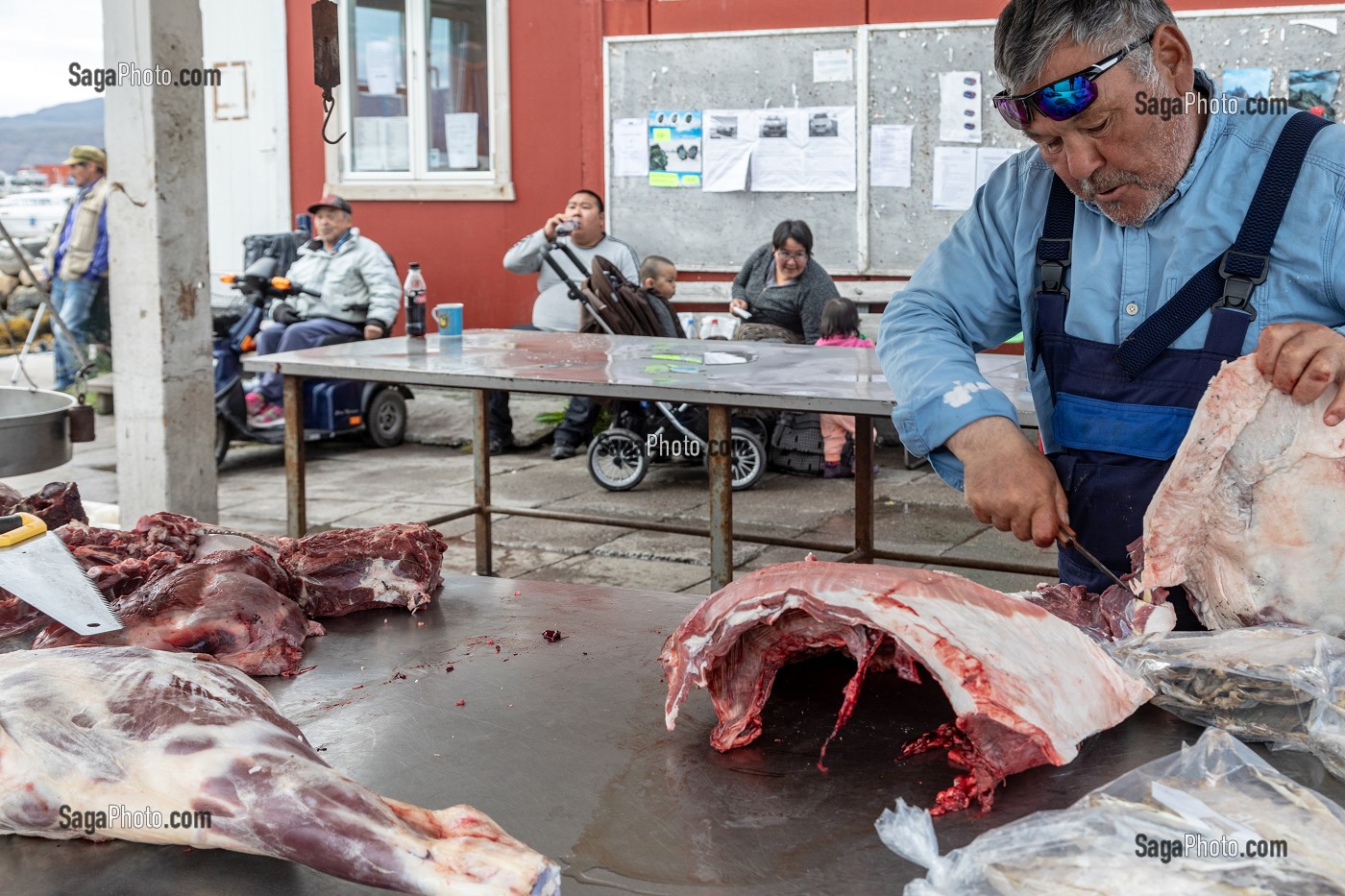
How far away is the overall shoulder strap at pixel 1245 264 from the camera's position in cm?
218

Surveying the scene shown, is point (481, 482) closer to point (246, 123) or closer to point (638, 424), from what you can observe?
point (638, 424)

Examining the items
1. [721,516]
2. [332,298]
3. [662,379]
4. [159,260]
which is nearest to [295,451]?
[159,260]

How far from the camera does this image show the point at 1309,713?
177 centimetres

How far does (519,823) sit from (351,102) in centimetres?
1083

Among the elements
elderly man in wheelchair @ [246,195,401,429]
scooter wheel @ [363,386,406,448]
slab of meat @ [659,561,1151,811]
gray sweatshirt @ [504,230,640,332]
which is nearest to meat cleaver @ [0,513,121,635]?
slab of meat @ [659,561,1151,811]

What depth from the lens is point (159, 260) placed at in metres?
4.96

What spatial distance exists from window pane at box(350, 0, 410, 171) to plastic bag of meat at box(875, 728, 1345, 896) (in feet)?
35.1

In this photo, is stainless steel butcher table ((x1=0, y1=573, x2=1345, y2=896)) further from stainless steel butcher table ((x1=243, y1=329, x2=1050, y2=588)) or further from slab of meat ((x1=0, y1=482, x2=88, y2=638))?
stainless steel butcher table ((x1=243, y1=329, x2=1050, y2=588))

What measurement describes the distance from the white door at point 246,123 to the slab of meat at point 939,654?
10.8 metres

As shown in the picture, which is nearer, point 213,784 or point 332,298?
point 213,784

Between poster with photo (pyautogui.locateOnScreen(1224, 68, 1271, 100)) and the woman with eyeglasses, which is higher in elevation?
poster with photo (pyautogui.locateOnScreen(1224, 68, 1271, 100))

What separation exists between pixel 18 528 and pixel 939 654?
1489 mm

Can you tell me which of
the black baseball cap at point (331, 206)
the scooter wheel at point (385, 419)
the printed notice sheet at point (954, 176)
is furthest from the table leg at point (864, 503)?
the black baseball cap at point (331, 206)

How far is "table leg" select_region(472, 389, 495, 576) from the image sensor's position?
20.2ft
